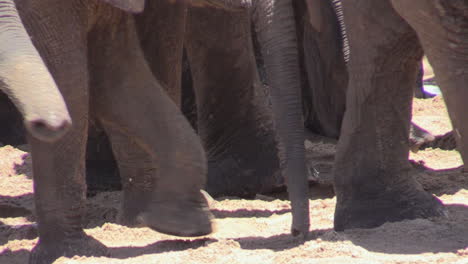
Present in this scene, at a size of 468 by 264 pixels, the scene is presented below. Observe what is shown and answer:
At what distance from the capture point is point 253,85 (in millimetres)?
5652

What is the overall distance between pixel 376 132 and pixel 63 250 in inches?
46.7

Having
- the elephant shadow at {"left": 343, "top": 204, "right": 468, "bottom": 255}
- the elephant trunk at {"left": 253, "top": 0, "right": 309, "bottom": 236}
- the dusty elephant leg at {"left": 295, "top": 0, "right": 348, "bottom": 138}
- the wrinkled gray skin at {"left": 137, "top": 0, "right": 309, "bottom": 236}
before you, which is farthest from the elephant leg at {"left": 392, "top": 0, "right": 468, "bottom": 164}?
the dusty elephant leg at {"left": 295, "top": 0, "right": 348, "bottom": 138}

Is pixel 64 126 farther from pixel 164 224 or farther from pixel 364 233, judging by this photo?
pixel 364 233

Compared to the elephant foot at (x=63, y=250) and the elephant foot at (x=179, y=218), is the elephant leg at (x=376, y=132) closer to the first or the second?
the elephant foot at (x=179, y=218)

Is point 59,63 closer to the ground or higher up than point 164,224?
higher up

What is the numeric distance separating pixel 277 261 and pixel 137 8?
0.95m

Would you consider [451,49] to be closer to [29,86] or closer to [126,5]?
[126,5]

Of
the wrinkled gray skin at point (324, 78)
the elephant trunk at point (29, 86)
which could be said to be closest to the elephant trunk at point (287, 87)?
the elephant trunk at point (29, 86)

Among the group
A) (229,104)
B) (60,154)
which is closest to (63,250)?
(60,154)

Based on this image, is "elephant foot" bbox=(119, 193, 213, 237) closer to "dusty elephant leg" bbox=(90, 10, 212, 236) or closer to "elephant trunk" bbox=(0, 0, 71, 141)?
"dusty elephant leg" bbox=(90, 10, 212, 236)

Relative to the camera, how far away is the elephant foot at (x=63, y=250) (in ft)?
13.4

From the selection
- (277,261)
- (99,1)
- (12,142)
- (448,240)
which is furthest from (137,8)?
(12,142)

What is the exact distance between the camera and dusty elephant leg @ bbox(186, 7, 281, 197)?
18.3 feet

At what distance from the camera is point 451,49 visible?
3.84 m
